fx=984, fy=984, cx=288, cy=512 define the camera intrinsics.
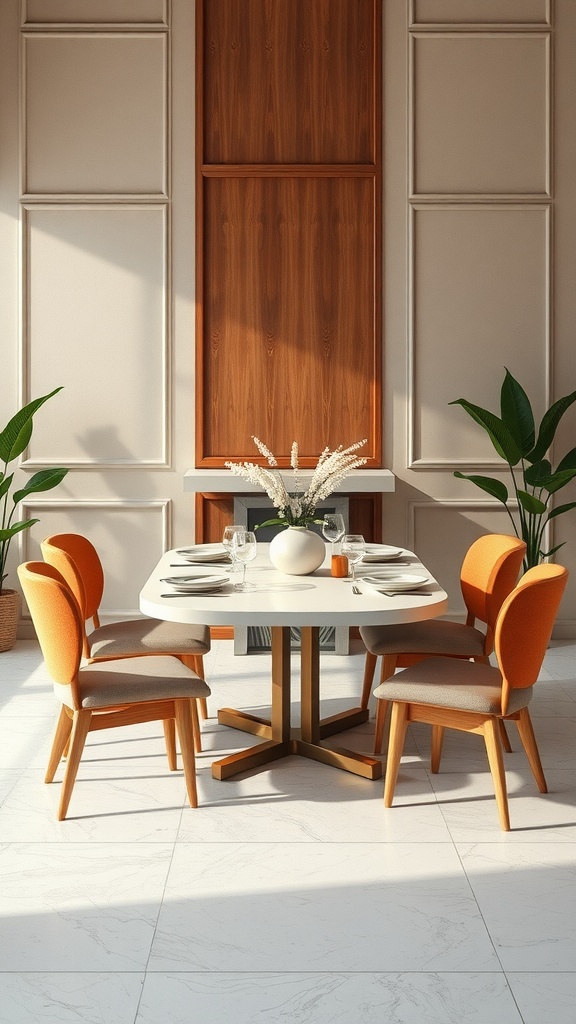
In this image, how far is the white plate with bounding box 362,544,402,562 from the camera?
12.5ft

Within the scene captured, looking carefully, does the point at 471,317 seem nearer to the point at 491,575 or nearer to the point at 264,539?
the point at 264,539

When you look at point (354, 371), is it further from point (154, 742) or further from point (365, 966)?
point (365, 966)

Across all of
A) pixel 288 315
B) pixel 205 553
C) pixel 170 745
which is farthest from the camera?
pixel 288 315

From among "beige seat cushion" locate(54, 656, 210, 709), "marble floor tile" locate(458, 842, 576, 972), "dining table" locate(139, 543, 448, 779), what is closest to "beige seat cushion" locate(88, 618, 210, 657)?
"dining table" locate(139, 543, 448, 779)

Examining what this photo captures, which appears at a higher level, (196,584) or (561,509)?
(561,509)

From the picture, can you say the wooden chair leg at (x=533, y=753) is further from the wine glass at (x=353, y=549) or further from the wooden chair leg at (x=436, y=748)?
the wine glass at (x=353, y=549)

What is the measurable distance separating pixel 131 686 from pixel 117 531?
2.72m

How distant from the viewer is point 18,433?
530cm

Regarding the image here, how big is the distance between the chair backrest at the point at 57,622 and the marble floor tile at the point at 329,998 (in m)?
1.07

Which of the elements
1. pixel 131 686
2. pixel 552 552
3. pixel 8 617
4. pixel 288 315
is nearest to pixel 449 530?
pixel 552 552

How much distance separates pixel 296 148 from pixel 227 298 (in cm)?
92

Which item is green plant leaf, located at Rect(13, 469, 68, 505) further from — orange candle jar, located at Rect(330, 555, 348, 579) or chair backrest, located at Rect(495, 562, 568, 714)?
chair backrest, located at Rect(495, 562, 568, 714)

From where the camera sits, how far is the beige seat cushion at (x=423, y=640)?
366 centimetres

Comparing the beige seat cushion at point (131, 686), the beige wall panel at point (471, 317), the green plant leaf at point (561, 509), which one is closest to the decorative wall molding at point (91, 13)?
the beige wall panel at point (471, 317)
